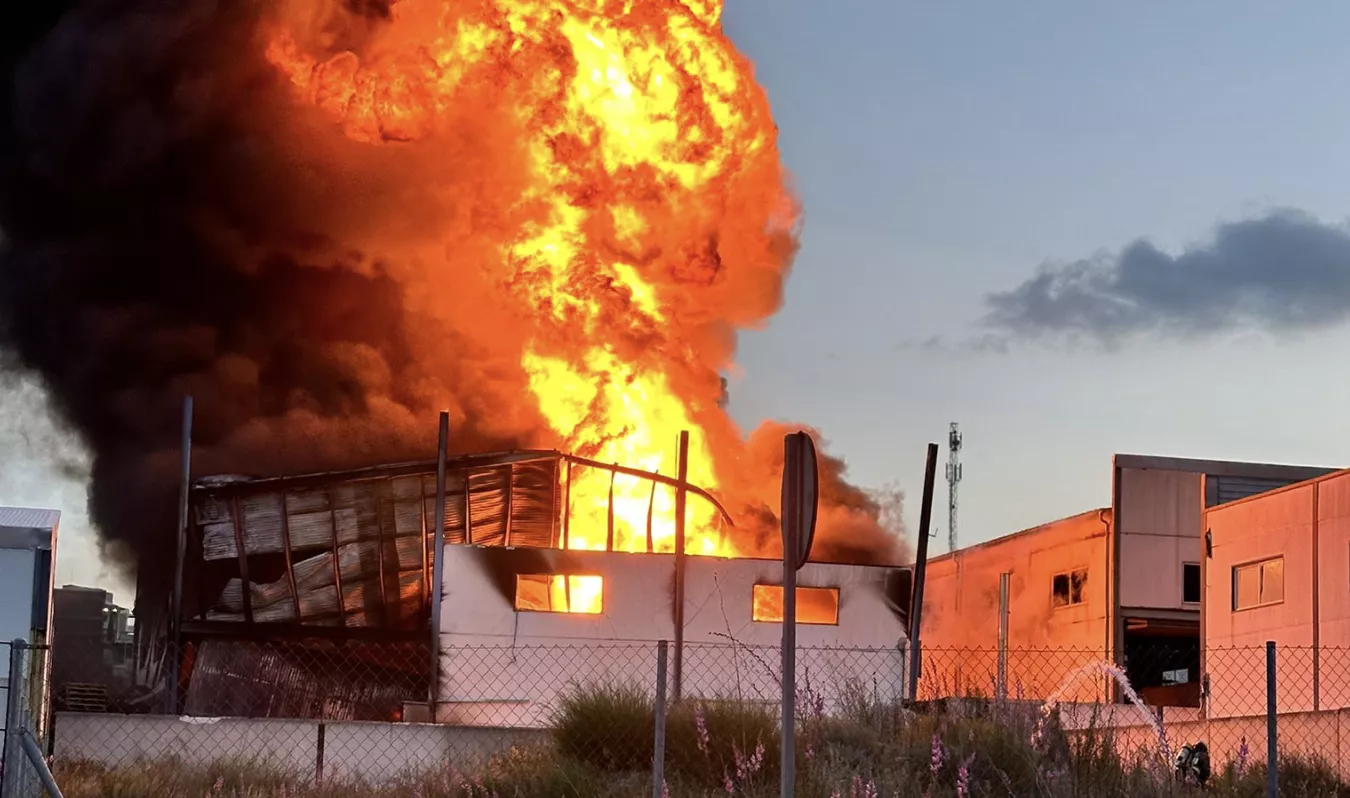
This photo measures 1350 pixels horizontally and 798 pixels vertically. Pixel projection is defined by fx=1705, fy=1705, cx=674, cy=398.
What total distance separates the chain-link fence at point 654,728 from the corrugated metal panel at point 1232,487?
3.83 metres

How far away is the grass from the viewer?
506 inches

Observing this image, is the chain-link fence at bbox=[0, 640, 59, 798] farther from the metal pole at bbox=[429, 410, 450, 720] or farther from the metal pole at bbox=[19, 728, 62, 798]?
the metal pole at bbox=[429, 410, 450, 720]

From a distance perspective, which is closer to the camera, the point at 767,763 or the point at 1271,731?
the point at 1271,731

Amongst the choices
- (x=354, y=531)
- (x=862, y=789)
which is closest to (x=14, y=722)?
(x=862, y=789)

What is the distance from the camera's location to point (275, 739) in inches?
893

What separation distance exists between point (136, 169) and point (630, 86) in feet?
54.6

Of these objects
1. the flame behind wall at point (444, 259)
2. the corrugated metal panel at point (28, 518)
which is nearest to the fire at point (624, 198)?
the flame behind wall at point (444, 259)

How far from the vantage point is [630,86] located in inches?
1662

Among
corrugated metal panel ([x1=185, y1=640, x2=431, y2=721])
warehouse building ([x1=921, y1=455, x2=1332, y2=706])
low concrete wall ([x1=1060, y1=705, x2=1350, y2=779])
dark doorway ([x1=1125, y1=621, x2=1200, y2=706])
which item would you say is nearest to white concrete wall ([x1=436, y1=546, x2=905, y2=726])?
corrugated metal panel ([x1=185, y1=640, x2=431, y2=721])

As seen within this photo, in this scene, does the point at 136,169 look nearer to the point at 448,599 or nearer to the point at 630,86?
the point at 630,86

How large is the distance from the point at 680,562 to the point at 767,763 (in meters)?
20.7

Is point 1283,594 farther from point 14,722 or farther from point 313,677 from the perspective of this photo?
point 14,722

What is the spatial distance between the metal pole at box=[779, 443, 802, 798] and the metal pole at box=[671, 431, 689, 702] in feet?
73.4

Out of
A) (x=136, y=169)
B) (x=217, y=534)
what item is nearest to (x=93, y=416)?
(x=136, y=169)
